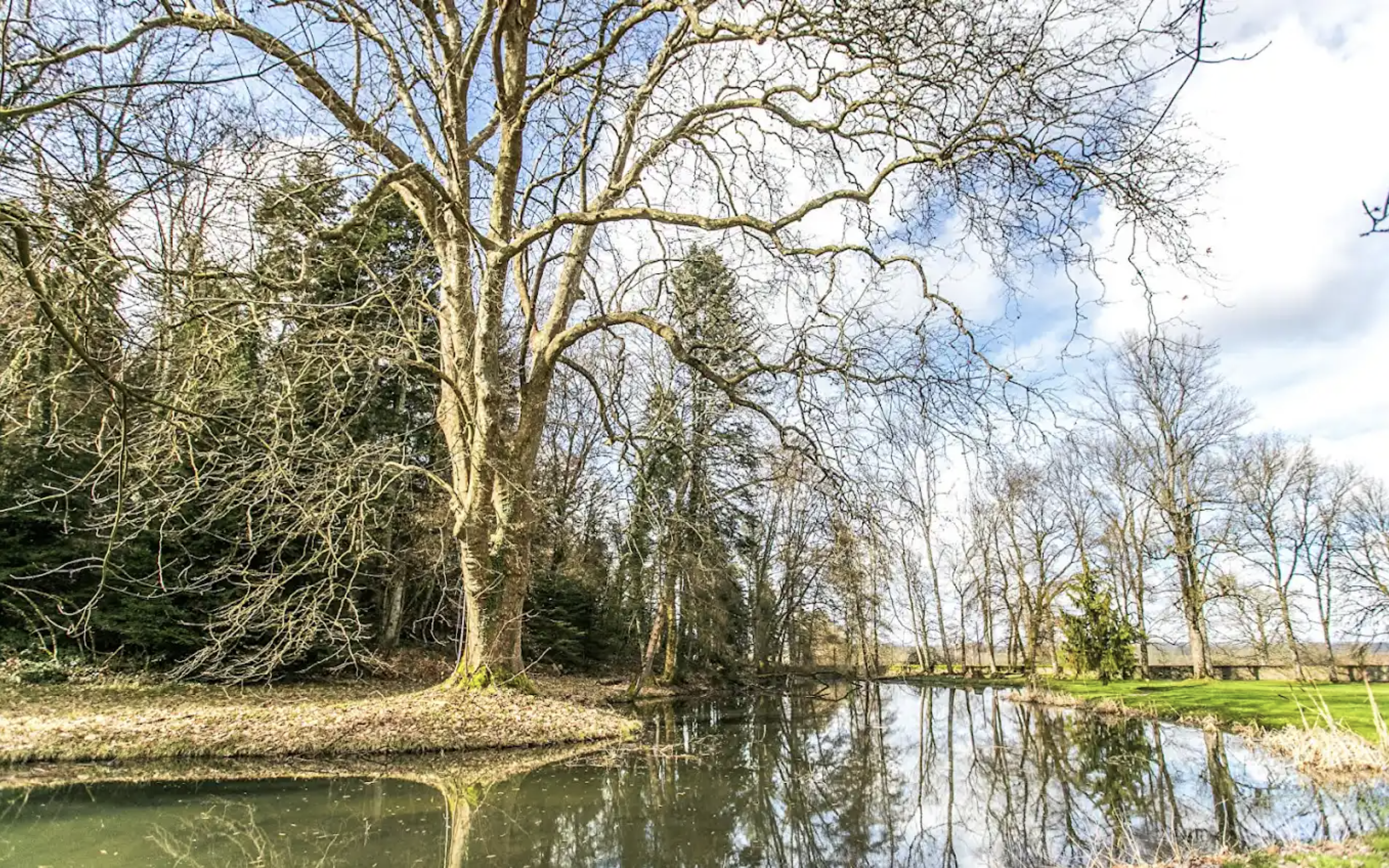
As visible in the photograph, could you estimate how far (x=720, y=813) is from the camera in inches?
268

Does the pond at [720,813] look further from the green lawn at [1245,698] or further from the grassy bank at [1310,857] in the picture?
the green lawn at [1245,698]

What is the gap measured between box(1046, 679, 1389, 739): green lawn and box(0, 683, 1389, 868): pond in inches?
73.3

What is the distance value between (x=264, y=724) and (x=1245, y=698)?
17.8m

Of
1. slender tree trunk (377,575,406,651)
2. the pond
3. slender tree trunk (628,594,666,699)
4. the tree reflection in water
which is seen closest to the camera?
the pond

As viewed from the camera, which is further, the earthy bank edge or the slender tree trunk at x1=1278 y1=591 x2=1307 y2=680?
the slender tree trunk at x1=1278 y1=591 x2=1307 y2=680

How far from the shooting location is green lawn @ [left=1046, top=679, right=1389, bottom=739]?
452 inches

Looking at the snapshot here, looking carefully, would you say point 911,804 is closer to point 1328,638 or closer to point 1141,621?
point 1141,621

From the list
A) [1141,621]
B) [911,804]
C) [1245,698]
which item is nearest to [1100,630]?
[1141,621]

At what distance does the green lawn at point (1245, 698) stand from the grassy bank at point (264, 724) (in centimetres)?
965

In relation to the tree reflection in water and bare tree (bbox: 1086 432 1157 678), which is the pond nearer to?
the tree reflection in water

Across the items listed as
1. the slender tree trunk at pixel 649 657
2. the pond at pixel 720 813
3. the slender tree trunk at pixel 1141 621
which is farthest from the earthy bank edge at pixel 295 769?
the slender tree trunk at pixel 1141 621

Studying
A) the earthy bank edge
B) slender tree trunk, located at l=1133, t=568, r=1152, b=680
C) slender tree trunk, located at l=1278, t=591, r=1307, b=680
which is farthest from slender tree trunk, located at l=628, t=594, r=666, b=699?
slender tree trunk, located at l=1278, t=591, r=1307, b=680

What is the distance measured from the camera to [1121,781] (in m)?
8.72

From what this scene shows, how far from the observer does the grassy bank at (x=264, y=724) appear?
8242 millimetres
